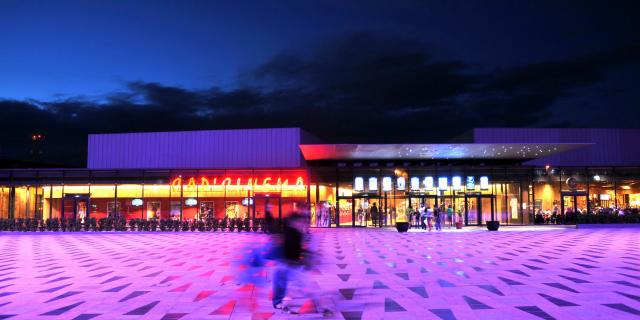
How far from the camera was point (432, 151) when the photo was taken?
3017cm

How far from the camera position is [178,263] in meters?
14.9

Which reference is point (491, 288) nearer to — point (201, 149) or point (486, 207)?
point (486, 207)

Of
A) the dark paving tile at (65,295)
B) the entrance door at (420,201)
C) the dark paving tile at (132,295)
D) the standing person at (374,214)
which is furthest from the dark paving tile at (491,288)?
the entrance door at (420,201)

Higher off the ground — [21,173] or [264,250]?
[21,173]

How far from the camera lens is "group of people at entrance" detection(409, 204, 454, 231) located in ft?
99.5

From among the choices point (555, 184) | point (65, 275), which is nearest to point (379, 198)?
point (555, 184)

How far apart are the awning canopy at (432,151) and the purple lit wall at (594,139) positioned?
22.8ft

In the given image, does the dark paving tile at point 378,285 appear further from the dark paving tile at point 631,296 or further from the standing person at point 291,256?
the dark paving tile at point 631,296

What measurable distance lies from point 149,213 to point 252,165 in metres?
8.32

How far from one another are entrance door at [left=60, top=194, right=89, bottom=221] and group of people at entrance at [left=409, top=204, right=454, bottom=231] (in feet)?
72.5

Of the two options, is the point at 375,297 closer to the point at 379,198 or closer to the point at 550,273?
the point at 550,273

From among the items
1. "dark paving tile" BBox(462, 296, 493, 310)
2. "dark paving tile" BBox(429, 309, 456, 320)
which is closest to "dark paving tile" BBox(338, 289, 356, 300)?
"dark paving tile" BBox(429, 309, 456, 320)

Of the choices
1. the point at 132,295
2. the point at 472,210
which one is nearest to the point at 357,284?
the point at 132,295

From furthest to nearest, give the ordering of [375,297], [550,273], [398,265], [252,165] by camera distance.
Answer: [252,165]
[398,265]
[550,273]
[375,297]
